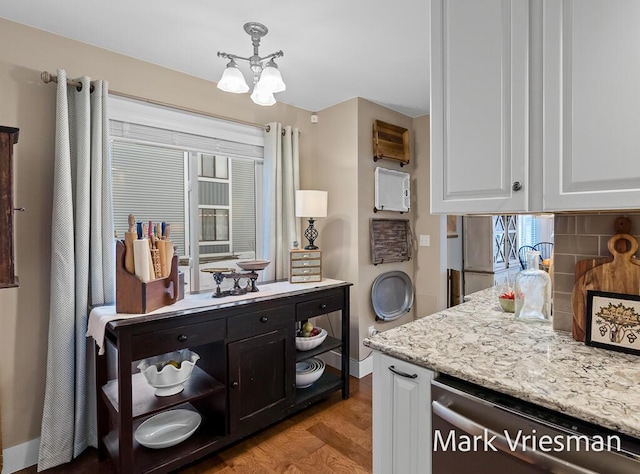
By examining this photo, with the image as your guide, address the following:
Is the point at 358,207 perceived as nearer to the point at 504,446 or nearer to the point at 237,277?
the point at 237,277

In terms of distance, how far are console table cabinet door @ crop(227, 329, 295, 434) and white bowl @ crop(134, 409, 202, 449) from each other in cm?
25

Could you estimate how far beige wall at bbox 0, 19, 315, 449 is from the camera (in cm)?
180

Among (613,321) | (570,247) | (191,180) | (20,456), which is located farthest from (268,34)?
(20,456)

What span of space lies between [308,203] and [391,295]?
131 cm

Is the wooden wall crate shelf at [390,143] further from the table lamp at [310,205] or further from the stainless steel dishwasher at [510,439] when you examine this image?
the stainless steel dishwasher at [510,439]

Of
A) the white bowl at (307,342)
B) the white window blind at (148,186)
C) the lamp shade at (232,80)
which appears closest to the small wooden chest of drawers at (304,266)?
the white bowl at (307,342)

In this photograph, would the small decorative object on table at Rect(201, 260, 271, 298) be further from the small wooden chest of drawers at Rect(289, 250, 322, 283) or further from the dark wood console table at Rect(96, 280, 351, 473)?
the small wooden chest of drawers at Rect(289, 250, 322, 283)

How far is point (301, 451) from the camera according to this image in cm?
199

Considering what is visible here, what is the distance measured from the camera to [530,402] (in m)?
0.91

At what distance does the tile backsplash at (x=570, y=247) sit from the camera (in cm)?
125

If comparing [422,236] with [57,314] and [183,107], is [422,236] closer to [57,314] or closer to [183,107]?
[183,107]

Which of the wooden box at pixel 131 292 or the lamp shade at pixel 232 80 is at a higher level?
the lamp shade at pixel 232 80

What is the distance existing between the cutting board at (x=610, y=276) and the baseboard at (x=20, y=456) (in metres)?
2.74

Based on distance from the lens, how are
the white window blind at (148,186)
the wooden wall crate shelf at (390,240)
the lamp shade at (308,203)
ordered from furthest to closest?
the wooden wall crate shelf at (390,240) → the lamp shade at (308,203) → the white window blind at (148,186)
